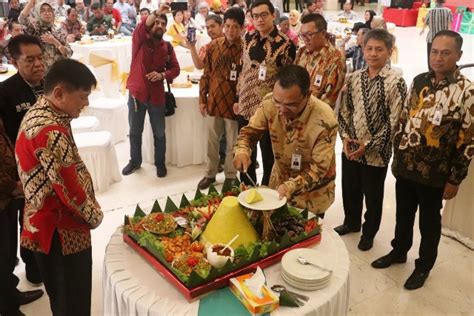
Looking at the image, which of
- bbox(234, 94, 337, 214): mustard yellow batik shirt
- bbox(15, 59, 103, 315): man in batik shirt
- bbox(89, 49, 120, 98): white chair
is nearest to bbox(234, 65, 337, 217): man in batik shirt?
bbox(234, 94, 337, 214): mustard yellow batik shirt

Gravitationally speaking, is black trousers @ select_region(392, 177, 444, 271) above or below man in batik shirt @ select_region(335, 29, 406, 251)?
below

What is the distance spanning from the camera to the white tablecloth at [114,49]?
20.8ft

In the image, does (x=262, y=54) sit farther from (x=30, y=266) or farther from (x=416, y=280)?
(x=30, y=266)

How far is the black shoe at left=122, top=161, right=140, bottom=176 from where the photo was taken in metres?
4.30

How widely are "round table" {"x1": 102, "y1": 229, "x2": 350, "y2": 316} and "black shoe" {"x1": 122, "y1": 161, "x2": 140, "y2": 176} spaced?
2.45 metres

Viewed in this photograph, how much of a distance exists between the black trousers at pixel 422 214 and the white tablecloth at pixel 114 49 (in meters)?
4.66

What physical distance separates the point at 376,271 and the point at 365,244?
0.85 feet

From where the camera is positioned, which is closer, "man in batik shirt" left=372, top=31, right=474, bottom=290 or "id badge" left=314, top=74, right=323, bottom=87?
"man in batik shirt" left=372, top=31, right=474, bottom=290

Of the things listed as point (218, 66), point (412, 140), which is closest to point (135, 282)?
→ point (412, 140)

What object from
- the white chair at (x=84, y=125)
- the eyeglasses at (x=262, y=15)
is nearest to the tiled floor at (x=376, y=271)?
the white chair at (x=84, y=125)

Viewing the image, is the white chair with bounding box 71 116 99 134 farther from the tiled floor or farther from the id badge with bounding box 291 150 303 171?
the id badge with bounding box 291 150 303 171

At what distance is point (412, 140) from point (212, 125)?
189cm

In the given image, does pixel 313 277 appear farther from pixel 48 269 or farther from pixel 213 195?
pixel 48 269

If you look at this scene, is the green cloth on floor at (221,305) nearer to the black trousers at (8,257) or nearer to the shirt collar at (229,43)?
the black trousers at (8,257)
